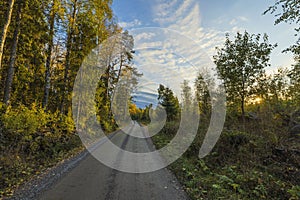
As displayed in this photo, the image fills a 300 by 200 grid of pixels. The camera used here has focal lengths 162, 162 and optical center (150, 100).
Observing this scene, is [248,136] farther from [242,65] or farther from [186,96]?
[186,96]

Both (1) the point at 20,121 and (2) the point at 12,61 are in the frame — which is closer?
(1) the point at 20,121

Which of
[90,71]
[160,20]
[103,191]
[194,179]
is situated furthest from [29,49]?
[194,179]

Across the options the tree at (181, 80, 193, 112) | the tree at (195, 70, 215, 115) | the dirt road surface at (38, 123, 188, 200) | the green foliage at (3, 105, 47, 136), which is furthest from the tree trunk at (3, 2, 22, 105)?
the tree at (181, 80, 193, 112)

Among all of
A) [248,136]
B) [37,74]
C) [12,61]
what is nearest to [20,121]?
[12,61]

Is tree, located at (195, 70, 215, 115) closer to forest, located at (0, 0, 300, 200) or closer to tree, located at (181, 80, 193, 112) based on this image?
forest, located at (0, 0, 300, 200)

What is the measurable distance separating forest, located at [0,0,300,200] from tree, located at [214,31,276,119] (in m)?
0.05

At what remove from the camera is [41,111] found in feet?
23.4

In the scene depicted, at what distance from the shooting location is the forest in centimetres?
468

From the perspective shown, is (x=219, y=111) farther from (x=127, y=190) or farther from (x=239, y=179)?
(x=127, y=190)

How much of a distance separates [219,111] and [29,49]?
11.8m

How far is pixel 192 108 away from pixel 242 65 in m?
6.34

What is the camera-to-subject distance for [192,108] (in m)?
15.2

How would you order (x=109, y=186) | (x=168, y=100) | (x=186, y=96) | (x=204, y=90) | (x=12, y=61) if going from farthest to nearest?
(x=168, y=100)
(x=186, y=96)
(x=204, y=90)
(x=12, y=61)
(x=109, y=186)

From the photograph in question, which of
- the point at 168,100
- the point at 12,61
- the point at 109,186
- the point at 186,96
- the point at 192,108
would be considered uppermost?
the point at 168,100
